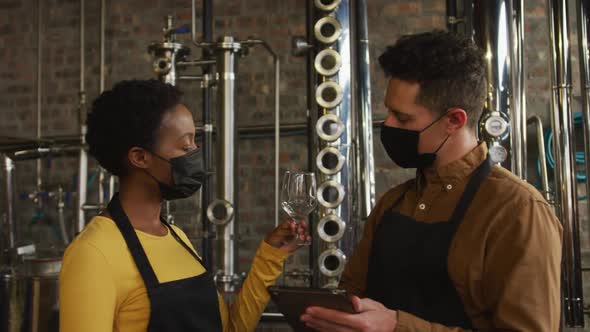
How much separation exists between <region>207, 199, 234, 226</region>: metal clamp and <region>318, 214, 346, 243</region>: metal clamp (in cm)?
60

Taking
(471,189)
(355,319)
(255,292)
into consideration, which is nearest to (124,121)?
(255,292)

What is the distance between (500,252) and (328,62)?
5.54 ft

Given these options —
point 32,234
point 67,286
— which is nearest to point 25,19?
point 32,234

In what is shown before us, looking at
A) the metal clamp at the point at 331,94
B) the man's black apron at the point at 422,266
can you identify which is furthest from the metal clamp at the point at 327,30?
the man's black apron at the point at 422,266

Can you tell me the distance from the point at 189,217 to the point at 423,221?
297 centimetres

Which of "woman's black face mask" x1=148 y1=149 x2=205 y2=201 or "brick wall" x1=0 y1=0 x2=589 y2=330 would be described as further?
"brick wall" x1=0 y1=0 x2=589 y2=330

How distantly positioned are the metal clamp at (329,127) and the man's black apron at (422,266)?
1126mm

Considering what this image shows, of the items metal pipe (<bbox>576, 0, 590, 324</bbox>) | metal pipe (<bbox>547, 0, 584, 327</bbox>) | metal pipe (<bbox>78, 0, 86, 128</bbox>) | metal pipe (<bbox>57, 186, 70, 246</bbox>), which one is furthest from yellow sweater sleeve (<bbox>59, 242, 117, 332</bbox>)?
metal pipe (<bbox>57, 186, 70, 246</bbox>)

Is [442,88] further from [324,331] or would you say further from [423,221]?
[324,331]

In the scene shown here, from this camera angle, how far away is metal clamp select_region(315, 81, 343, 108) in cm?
298

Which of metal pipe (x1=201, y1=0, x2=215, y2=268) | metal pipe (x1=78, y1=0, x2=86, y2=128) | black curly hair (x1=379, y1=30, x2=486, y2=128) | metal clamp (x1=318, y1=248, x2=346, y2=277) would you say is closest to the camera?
black curly hair (x1=379, y1=30, x2=486, y2=128)

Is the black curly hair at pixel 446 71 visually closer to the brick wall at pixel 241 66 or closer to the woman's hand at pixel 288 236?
the woman's hand at pixel 288 236

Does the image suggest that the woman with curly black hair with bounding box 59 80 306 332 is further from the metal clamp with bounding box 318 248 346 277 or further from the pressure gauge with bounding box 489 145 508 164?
the pressure gauge with bounding box 489 145 508 164

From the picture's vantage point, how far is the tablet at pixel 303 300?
57.9 inches
